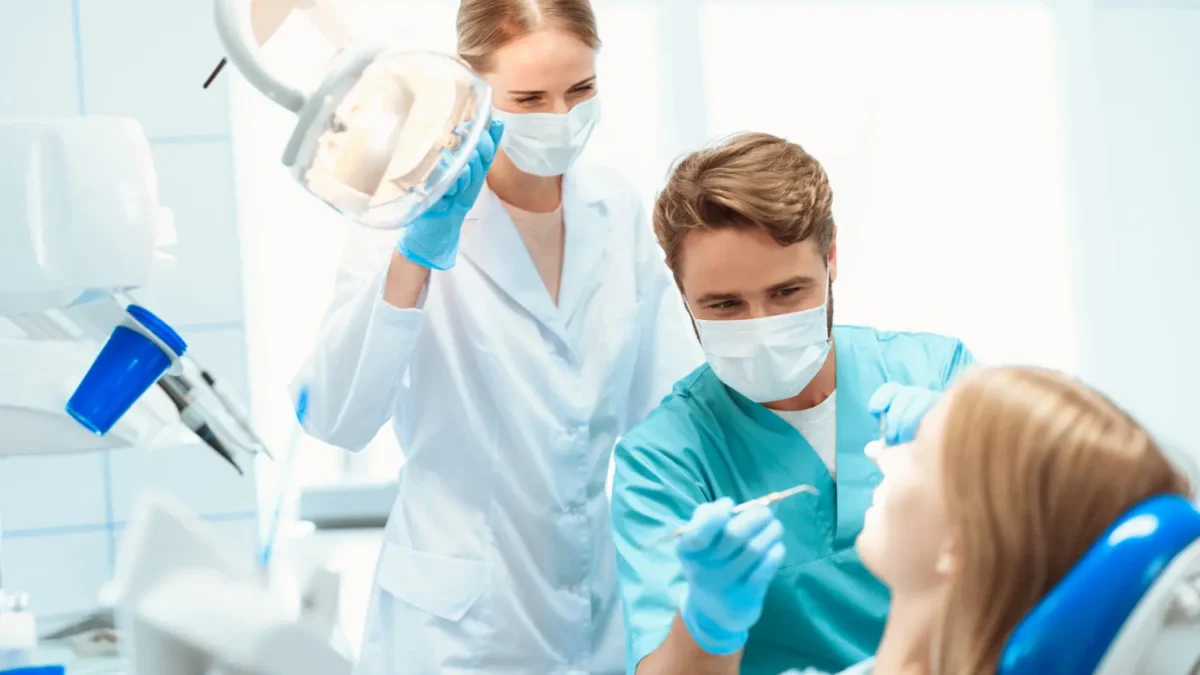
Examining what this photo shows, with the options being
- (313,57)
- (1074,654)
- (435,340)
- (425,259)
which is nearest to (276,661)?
(1074,654)

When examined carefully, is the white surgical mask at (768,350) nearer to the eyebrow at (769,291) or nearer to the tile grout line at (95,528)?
the eyebrow at (769,291)

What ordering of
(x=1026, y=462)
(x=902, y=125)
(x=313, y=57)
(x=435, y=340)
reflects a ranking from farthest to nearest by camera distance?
(x=902, y=125) < (x=435, y=340) < (x=313, y=57) < (x=1026, y=462)

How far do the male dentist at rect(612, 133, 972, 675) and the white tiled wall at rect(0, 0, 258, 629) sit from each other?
131cm

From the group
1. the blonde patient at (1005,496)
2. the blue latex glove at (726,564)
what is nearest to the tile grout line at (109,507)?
the blue latex glove at (726,564)

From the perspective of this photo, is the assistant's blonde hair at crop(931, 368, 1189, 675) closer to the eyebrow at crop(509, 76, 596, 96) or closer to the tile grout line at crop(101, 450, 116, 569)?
the eyebrow at crop(509, 76, 596, 96)

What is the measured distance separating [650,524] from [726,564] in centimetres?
27

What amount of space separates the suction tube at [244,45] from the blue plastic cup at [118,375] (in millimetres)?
230

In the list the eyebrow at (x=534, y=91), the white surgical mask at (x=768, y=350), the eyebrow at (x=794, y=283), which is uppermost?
the eyebrow at (x=534, y=91)

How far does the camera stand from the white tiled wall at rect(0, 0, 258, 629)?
98.0 inches

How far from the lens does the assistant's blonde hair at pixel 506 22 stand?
5.61ft

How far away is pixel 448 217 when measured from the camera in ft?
4.95

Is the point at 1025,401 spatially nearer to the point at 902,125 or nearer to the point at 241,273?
the point at 241,273

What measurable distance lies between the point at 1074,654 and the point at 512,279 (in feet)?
3.61

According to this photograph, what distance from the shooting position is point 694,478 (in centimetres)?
151
